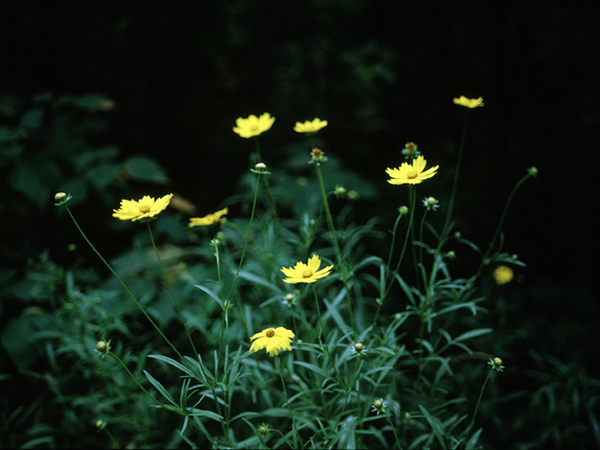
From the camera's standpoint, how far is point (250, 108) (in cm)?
296

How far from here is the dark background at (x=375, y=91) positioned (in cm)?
184

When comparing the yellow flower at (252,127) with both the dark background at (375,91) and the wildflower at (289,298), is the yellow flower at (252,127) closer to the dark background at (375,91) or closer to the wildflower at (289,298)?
the wildflower at (289,298)

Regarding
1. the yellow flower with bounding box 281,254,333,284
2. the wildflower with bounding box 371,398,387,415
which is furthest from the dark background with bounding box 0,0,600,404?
the yellow flower with bounding box 281,254,333,284

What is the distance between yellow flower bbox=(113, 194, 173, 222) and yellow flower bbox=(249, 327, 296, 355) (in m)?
0.32


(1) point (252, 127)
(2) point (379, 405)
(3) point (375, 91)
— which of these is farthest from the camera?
(3) point (375, 91)

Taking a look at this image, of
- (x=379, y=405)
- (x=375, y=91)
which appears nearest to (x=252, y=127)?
(x=379, y=405)

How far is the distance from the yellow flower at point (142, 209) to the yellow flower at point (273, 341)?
0.32 m

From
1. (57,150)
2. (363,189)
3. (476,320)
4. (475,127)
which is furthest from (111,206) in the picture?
(475,127)

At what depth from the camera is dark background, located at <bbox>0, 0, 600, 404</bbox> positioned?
1841 mm

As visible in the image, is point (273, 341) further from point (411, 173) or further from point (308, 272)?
point (411, 173)

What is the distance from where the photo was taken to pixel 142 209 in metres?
0.79

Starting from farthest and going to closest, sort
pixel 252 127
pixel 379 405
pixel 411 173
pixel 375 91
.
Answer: pixel 375 91, pixel 252 127, pixel 411 173, pixel 379 405

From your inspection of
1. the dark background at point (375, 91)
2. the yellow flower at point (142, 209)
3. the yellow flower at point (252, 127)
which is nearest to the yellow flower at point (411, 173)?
the yellow flower at point (252, 127)

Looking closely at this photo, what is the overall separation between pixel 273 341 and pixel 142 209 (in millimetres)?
386
